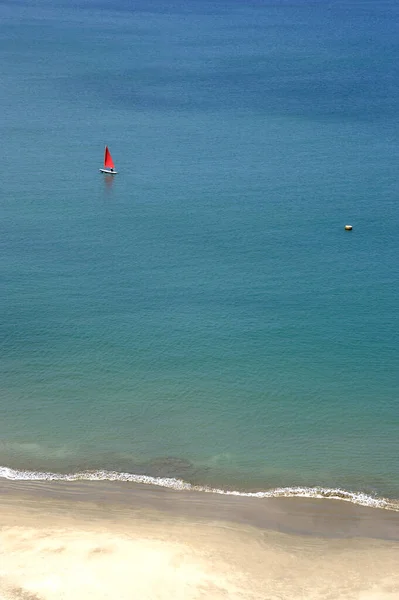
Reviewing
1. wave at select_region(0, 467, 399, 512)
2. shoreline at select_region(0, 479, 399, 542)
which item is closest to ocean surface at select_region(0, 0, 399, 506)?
wave at select_region(0, 467, 399, 512)

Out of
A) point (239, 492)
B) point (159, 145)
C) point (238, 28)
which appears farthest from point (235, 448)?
point (238, 28)

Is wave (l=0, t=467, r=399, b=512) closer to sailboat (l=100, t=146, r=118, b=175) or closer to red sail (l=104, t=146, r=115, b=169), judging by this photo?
sailboat (l=100, t=146, r=118, b=175)

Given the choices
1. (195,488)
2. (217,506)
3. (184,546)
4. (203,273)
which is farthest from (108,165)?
(184,546)

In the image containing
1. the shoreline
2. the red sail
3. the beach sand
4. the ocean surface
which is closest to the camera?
the beach sand

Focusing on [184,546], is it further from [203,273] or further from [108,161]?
[108,161]

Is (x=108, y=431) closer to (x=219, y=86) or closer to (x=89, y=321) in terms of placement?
(x=89, y=321)

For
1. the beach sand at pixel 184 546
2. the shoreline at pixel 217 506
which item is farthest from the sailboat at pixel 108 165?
the beach sand at pixel 184 546
